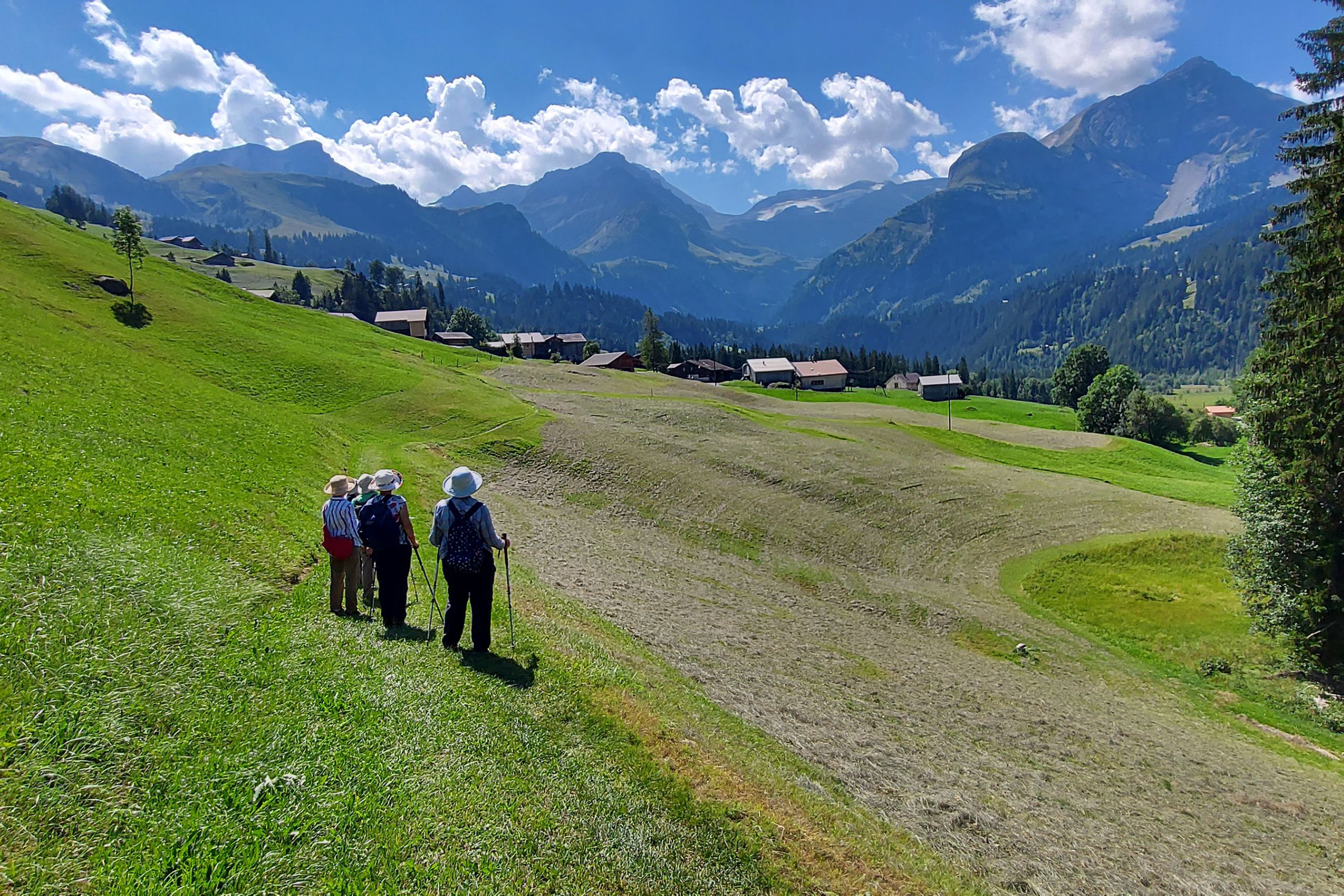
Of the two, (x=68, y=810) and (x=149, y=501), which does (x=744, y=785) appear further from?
(x=149, y=501)

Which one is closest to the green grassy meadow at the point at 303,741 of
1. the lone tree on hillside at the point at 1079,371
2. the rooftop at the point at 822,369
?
the lone tree on hillside at the point at 1079,371

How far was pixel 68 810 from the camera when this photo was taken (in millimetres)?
5434

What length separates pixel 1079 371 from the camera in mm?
140125

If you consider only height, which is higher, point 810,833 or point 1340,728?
point 810,833

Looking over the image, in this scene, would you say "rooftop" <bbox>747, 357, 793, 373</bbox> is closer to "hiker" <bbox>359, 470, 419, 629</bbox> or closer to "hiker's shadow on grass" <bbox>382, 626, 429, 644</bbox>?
"hiker" <bbox>359, 470, 419, 629</bbox>

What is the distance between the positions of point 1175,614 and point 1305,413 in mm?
11837

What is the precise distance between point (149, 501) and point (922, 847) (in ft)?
60.0

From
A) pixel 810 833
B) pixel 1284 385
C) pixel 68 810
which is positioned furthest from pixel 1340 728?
pixel 68 810

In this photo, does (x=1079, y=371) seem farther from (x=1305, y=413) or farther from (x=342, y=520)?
(x=342, y=520)

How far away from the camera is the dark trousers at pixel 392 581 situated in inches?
509

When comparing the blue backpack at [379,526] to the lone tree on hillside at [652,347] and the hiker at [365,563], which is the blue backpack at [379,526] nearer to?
the hiker at [365,563]

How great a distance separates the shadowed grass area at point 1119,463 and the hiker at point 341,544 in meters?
58.8

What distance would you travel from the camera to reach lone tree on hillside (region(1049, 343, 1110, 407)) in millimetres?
137250

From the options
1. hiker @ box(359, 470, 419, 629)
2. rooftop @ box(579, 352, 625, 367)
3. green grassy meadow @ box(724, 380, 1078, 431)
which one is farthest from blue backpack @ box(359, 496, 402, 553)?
rooftop @ box(579, 352, 625, 367)
